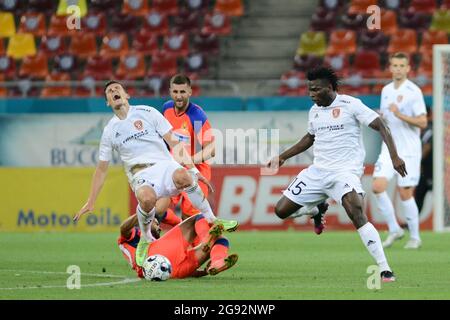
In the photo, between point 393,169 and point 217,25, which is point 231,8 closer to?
point 217,25

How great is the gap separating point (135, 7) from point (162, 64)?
2.06 m

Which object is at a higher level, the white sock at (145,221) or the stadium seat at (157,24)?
the stadium seat at (157,24)

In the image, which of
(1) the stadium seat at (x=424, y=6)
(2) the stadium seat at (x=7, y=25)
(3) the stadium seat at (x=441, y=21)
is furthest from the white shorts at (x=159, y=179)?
(2) the stadium seat at (x=7, y=25)

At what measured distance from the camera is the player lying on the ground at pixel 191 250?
1115 centimetres

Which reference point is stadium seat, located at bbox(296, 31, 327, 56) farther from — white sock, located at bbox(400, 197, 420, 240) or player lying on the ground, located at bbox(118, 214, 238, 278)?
player lying on the ground, located at bbox(118, 214, 238, 278)

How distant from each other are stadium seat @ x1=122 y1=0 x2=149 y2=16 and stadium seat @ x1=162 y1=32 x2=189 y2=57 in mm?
1213

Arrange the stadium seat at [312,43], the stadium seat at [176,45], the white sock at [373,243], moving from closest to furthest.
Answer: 1. the white sock at [373,243]
2. the stadium seat at [312,43]
3. the stadium seat at [176,45]

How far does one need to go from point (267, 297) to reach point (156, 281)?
1.67 m

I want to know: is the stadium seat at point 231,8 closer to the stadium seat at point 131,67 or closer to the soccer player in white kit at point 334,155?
the stadium seat at point 131,67

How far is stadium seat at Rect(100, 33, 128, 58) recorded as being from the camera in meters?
24.2

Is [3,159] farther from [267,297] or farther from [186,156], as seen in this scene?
[267,297]

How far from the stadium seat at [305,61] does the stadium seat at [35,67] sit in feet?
16.2

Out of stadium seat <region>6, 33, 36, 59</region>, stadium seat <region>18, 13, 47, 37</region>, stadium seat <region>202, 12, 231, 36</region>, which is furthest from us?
stadium seat <region>18, 13, 47, 37</region>

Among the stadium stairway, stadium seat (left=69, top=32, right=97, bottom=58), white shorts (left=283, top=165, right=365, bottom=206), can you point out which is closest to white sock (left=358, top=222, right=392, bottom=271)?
white shorts (left=283, top=165, right=365, bottom=206)
